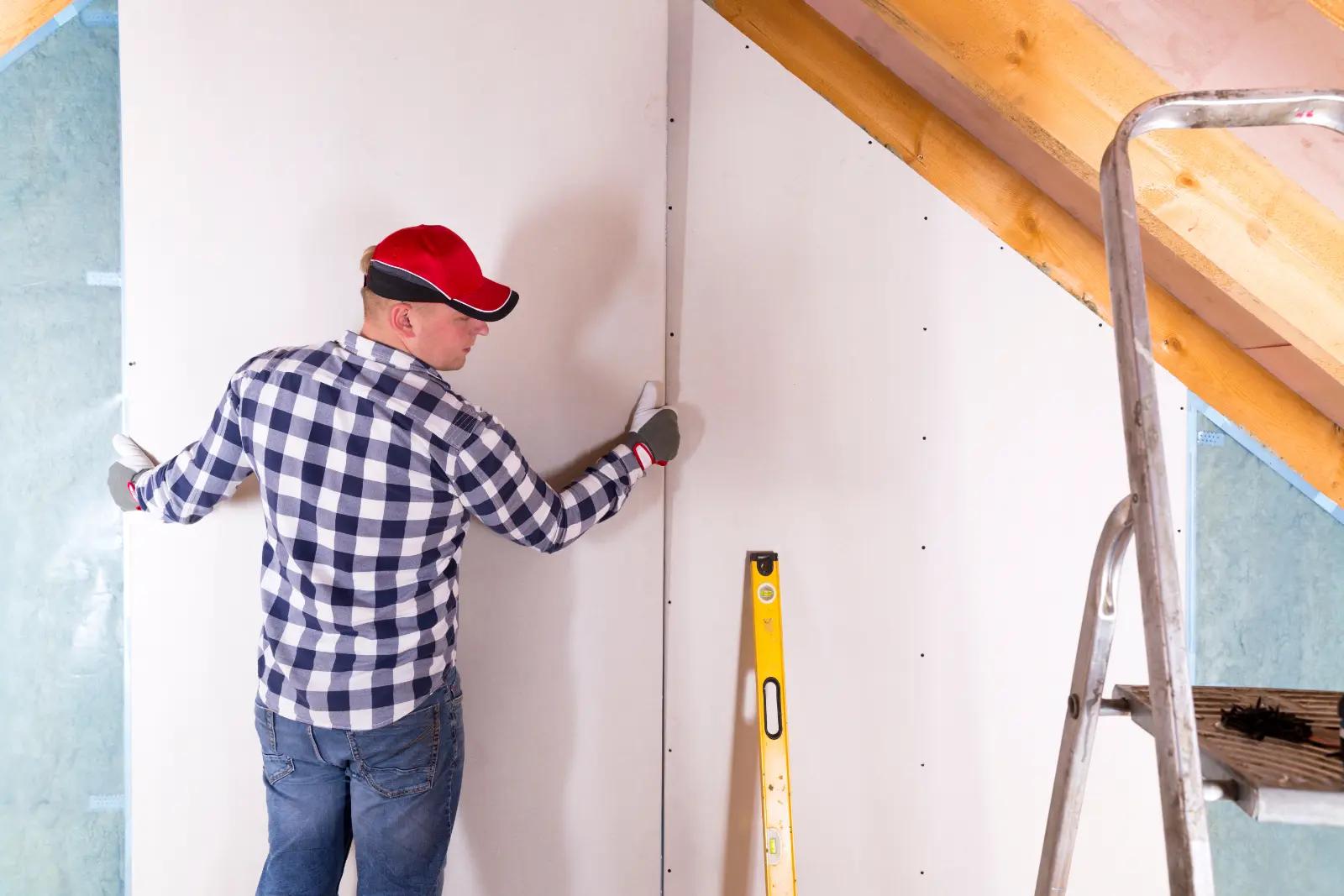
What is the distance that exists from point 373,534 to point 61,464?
3.14 ft

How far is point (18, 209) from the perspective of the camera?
1705 mm

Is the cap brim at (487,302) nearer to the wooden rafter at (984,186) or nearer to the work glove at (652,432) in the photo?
the work glove at (652,432)

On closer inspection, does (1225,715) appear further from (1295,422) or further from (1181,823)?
(1295,422)

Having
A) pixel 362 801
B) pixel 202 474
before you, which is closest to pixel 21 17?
pixel 202 474

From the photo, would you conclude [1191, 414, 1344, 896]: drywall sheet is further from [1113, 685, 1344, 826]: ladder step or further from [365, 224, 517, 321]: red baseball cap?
[365, 224, 517, 321]: red baseball cap

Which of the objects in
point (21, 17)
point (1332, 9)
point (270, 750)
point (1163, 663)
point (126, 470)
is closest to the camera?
point (1163, 663)

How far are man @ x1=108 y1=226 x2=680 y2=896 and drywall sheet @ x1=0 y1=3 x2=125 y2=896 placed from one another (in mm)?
525

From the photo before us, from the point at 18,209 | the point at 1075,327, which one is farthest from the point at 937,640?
the point at 18,209

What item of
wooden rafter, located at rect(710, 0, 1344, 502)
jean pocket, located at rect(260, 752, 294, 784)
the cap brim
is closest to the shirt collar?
the cap brim

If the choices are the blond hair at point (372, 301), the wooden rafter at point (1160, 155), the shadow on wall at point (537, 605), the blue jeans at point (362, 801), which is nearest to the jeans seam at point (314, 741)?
the blue jeans at point (362, 801)

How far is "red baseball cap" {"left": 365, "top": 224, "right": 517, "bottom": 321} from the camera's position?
49.9 inches

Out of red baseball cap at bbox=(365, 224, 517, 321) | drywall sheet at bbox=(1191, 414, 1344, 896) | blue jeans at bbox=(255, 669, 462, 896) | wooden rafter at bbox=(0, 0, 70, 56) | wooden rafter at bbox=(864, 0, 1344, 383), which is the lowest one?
blue jeans at bbox=(255, 669, 462, 896)

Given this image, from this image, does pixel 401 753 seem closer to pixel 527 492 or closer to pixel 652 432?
pixel 527 492

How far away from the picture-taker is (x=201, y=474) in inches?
55.1
